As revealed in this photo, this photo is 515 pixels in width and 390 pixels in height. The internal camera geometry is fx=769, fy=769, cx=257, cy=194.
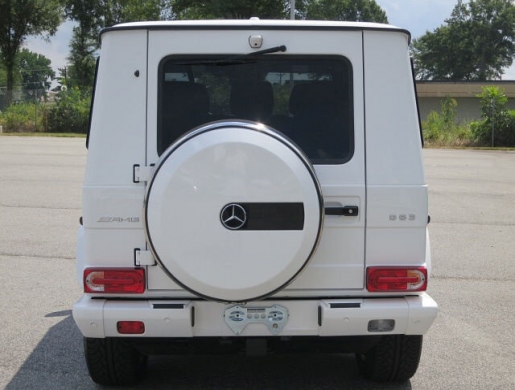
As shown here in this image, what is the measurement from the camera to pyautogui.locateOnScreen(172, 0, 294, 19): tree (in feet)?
143

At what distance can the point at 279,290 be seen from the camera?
13.5ft

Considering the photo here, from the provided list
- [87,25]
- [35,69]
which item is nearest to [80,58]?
[87,25]

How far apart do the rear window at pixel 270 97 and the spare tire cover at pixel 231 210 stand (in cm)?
43

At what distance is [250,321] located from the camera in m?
4.36

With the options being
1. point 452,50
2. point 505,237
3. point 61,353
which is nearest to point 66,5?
point 452,50

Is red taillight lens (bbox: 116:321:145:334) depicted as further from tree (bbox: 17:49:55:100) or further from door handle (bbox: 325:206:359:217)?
tree (bbox: 17:49:55:100)

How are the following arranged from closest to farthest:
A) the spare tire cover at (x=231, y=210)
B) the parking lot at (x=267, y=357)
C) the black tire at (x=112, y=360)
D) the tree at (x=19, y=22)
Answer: the spare tire cover at (x=231, y=210)
the black tire at (x=112, y=360)
the parking lot at (x=267, y=357)
the tree at (x=19, y=22)

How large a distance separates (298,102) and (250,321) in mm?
1313

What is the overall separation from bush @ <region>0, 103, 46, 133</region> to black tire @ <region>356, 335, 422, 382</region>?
127 feet

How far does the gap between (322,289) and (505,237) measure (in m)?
7.72

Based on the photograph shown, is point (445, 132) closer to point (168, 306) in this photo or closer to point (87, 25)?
point (168, 306)

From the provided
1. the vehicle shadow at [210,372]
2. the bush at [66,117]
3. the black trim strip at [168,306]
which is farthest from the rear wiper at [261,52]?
the bush at [66,117]

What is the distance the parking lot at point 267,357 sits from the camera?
5.22m

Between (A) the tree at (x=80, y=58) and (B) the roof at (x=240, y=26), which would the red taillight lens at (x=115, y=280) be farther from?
(A) the tree at (x=80, y=58)
